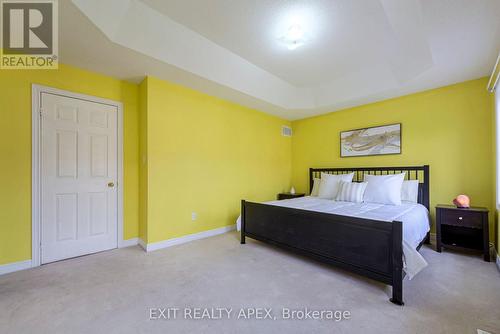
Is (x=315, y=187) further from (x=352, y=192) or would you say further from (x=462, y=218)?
(x=462, y=218)

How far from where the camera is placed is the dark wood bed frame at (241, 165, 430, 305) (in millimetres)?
1831

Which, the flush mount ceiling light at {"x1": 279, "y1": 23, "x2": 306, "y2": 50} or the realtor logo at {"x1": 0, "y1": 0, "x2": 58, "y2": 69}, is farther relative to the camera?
the flush mount ceiling light at {"x1": 279, "y1": 23, "x2": 306, "y2": 50}

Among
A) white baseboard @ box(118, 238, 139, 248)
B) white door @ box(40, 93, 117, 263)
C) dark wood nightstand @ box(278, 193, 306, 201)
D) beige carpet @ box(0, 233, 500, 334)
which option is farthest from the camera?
dark wood nightstand @ box(278, 193, 306, 201)

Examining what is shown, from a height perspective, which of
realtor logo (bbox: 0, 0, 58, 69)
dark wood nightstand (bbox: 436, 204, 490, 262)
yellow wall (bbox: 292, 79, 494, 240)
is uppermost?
realtor logo (bbox: 0, 0, 58, 69)

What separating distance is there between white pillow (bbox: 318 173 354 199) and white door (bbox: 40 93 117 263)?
3.37 meters

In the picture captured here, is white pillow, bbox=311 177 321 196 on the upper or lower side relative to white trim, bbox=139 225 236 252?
upper

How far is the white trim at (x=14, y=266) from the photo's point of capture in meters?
2.29

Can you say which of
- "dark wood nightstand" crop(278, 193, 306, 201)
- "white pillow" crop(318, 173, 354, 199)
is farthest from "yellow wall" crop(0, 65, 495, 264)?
"dark wood nightstand" crop(278, 193, 306, 201)

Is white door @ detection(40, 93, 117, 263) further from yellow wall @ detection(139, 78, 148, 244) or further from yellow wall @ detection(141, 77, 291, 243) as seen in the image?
yellow wall @ detection(141, 77, 291, 243)

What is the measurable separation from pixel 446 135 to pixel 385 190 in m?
1.29

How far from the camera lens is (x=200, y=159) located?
11.7ft

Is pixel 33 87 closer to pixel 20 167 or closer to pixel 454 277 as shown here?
pixel 20 167

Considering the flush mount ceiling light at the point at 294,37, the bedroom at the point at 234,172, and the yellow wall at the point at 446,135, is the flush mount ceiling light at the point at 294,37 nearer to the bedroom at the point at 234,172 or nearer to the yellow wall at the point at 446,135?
the bedroom at the point at 234,172

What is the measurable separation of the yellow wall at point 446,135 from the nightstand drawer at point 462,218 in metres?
0.57
